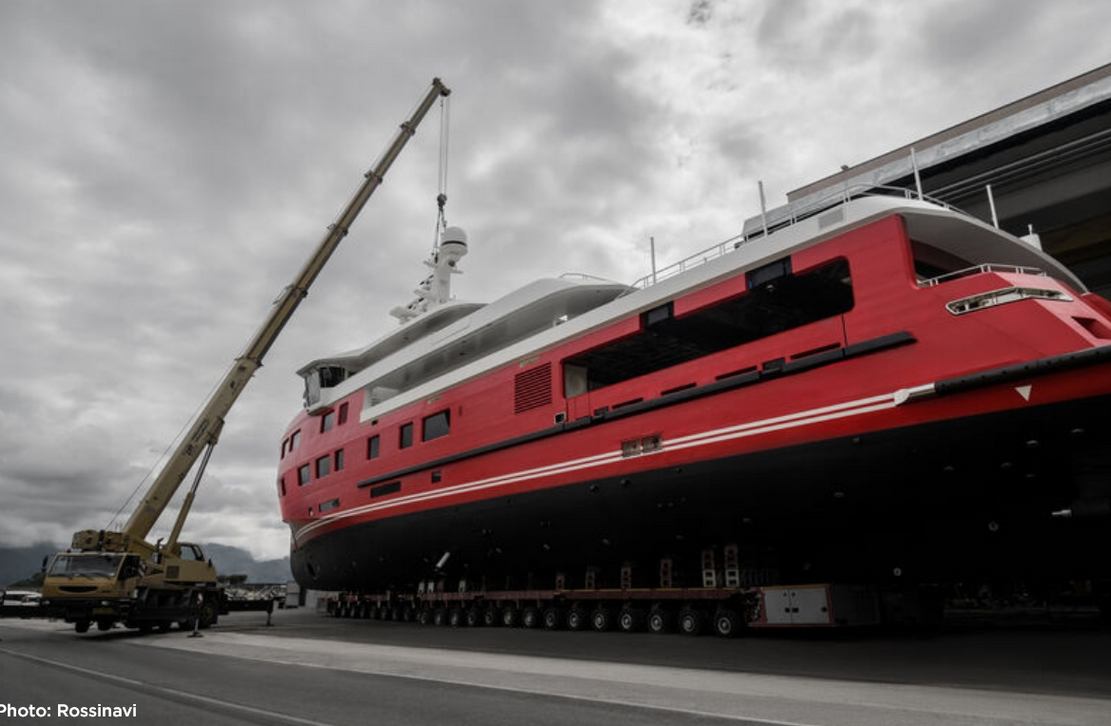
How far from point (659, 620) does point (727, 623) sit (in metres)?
1.59

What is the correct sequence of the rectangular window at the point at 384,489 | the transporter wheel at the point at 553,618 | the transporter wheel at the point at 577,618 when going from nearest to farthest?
1. the transporter wheel at the point at 577,618
2. the transporter wheel at the point at 553,618
3. the rectangular window at the point at 384,489

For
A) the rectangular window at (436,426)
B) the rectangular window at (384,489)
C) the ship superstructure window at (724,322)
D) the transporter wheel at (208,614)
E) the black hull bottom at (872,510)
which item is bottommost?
the transporter wheel at (208,614)

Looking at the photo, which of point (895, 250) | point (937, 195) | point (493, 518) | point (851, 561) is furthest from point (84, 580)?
point (937, 195)

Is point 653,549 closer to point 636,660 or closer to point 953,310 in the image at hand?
point 636,660

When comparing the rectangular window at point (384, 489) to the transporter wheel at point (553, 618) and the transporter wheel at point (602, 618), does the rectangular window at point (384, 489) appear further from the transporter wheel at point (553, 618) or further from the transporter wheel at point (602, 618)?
the transporter wheel at point (602, 618)

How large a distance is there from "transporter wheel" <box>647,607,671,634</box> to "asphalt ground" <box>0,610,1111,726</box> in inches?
32.6

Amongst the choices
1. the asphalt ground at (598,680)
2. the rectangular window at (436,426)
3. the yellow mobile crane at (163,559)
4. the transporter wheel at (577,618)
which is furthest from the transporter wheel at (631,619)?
the yellow mobile crane at (163,559)

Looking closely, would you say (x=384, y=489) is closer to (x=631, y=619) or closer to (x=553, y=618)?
(x=553, y=618)

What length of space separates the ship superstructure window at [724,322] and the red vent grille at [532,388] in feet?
1.58

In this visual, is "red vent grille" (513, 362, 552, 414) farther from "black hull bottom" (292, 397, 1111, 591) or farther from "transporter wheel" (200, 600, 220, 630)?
"transporter wheel" (200, 600, 220, 630)

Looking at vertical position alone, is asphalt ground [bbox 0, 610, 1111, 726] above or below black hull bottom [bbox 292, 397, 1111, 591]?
below

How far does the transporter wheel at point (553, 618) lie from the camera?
16344mm

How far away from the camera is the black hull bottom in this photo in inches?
363

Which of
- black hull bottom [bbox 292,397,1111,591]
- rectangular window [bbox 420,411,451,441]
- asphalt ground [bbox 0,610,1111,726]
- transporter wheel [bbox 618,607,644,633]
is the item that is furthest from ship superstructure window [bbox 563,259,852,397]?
asphalt ground [bbox 0,610,1111,726]
